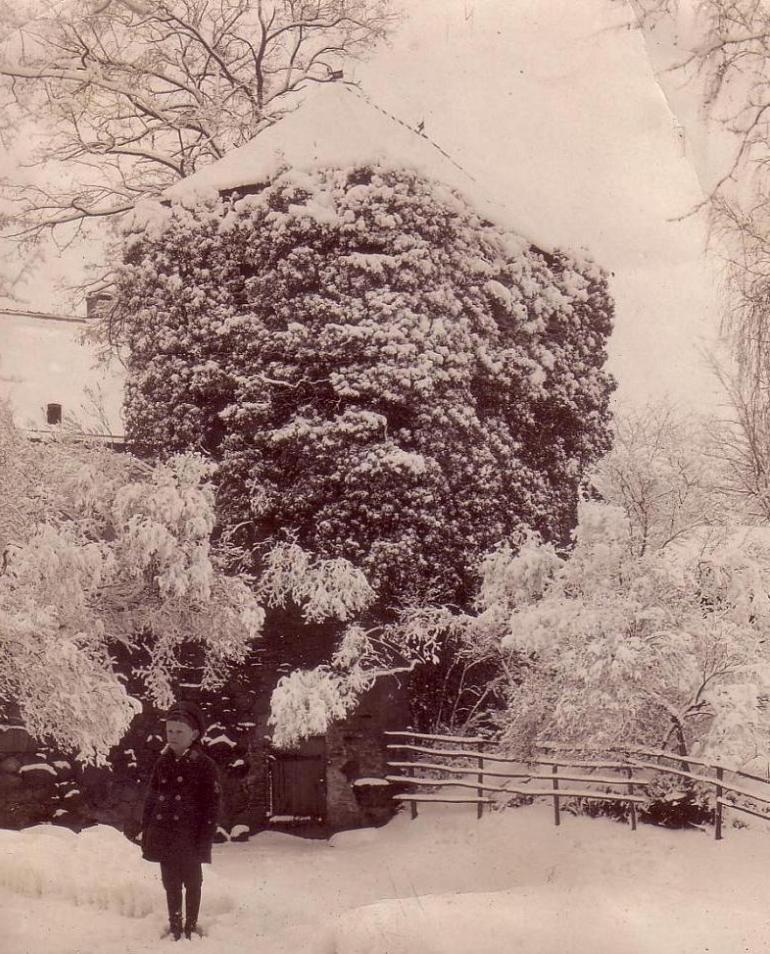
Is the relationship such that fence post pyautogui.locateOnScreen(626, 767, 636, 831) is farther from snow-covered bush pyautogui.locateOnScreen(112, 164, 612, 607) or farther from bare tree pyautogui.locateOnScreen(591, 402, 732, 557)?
snow-covered bush pyautogui.locateOnScreen(112, 164, 612, 607)

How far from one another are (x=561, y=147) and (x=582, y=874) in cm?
780

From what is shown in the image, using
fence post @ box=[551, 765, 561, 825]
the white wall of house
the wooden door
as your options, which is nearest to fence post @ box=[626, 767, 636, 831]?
fence post @ box=[551, 765, 561, 825]

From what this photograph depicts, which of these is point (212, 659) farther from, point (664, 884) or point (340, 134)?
point (340, 134)

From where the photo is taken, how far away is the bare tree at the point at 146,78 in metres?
11.1

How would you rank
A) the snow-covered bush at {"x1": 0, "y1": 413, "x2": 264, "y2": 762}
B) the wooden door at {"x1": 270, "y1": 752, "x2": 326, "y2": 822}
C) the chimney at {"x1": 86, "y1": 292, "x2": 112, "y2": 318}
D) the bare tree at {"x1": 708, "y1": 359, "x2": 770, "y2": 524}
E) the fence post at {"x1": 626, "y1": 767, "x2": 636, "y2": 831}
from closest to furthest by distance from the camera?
the snow-covered bush at {"x1": 0, "y1": 413, "x2": 264, "y2": 762} → the fence post at {"x1": 626, "y1": 767, "x2": 636, "y2": 831} → the bare tree at {"x1": 708, "y1": 359, "x2": 770, "y2": 524} → the wooden door at {"x1": 270, "y1": 752, "x2": 326, "y2": 822} → the chimney at {"x1": 86, "y1": 292, "x2": 112, "y2": 318}

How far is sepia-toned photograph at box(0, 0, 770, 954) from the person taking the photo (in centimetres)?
936

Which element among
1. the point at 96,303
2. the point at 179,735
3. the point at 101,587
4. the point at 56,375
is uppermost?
the point at 96,303

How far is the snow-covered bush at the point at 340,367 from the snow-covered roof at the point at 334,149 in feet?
0.60

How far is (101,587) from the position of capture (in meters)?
10.7

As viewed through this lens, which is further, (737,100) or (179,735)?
(737,100)

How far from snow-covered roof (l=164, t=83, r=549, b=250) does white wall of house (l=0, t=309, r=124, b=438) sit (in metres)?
2.31

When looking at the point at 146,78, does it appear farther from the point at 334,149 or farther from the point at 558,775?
the point at 558,775

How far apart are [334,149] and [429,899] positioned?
8.91m

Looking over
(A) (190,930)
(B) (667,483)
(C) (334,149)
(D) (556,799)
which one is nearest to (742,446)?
(B) (667,483)
